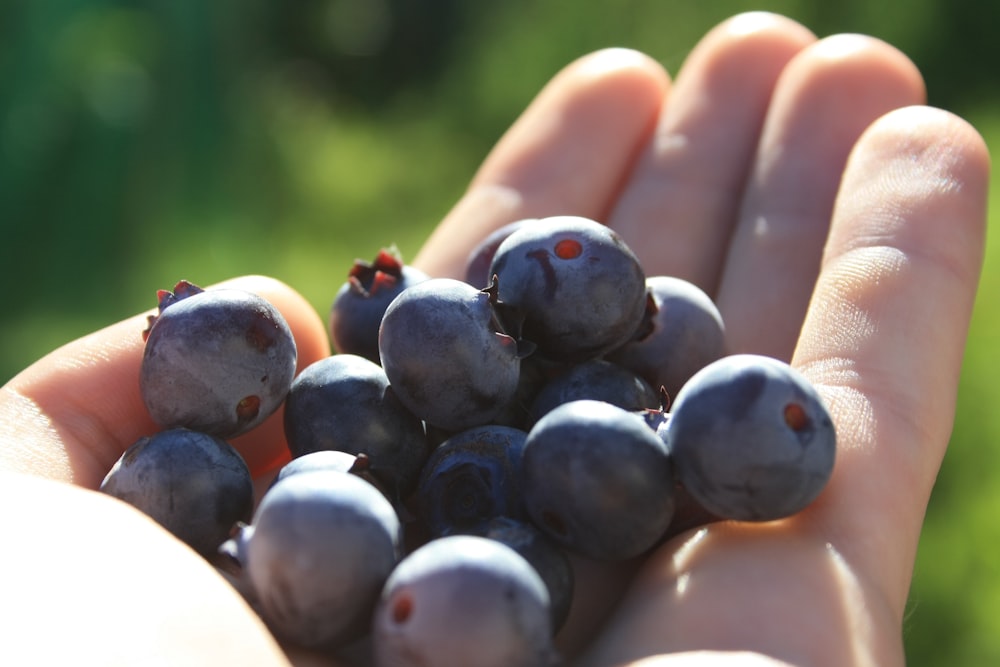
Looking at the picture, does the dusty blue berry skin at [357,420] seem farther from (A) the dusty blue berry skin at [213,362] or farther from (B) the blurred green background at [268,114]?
(B) the blurred green background at [268,114]

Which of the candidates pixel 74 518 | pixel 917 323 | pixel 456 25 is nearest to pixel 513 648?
pixel 74 518

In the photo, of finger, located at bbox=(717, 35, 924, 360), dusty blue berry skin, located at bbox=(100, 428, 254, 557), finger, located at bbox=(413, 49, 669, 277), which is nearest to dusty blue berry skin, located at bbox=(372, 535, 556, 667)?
dusty blue berry skin, located at bbox=(100, 428, 254, 557)

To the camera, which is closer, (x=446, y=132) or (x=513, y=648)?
(x=513, y=648)

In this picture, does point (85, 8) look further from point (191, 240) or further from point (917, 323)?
point (917, 323)

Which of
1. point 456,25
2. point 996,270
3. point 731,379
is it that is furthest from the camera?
point 456,25

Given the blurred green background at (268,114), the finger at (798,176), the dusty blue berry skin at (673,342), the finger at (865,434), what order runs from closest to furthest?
the finger at (865,434) < the dusty blue berry skin at (673,342) < the finger at (798,176) < the blurred green background at (268,114)

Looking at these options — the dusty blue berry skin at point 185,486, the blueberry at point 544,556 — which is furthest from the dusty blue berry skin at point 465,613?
the dusty blue berry skin at point 185,486

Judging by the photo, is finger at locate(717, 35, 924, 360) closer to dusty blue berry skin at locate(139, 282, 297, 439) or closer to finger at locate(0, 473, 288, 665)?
dusty blue berry skin at locate(139, 282, 297, 439)

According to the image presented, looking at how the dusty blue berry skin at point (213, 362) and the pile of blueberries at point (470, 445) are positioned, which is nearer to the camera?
the pile of blueberries at point (470, 445)
